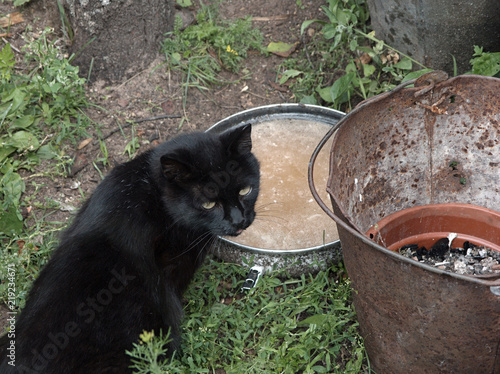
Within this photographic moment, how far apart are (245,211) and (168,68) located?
164 centimetres

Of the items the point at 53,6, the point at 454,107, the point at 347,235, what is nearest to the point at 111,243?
the point at 347,235

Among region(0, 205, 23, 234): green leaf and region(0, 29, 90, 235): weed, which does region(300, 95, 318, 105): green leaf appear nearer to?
region(0, 29, 90, 235): weed

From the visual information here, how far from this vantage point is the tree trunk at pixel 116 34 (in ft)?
11.7

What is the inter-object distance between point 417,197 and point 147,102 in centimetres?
187

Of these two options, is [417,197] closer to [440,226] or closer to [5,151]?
[440,226]

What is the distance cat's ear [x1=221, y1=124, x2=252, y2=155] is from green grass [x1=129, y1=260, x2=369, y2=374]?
0.71 metres

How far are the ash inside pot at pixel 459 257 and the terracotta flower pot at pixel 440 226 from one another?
54mm

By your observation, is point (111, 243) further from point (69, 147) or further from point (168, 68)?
point (168, 68)

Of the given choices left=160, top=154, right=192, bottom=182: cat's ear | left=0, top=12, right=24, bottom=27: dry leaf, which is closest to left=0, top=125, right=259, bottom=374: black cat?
left=160, top=154, right=192, bottom=182: cat's ear

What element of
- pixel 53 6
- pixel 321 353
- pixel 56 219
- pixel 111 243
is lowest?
pixel 321 353

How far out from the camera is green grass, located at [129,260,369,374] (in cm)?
250

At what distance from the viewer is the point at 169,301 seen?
8.38ft

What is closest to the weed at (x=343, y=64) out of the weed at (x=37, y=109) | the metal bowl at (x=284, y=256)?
the metal bowl at (x=284, y=256)

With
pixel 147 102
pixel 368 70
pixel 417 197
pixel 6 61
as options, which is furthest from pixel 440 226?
pixel 6 61
